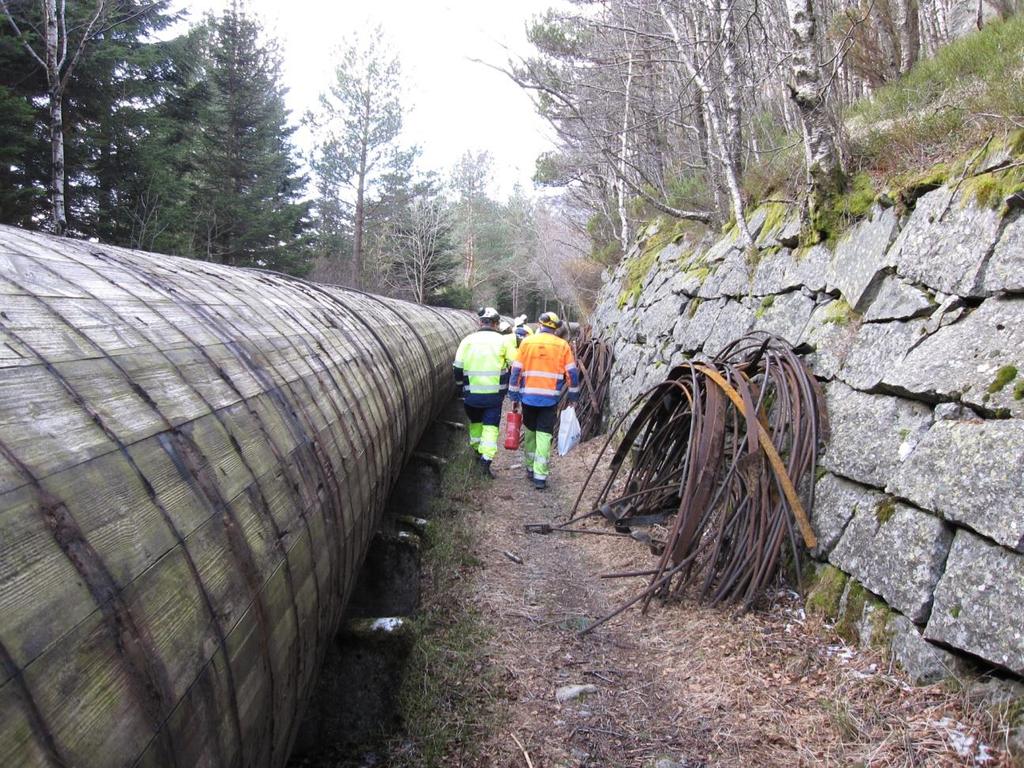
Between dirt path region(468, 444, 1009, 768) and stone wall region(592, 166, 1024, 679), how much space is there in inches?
10.5

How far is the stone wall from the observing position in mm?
2629

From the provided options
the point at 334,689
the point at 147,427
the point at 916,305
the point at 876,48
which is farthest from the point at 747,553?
the point at 876,48

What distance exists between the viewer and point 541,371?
7438mm

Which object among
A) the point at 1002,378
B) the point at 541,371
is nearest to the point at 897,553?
the point at 1002,378

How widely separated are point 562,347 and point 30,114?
1028 cm

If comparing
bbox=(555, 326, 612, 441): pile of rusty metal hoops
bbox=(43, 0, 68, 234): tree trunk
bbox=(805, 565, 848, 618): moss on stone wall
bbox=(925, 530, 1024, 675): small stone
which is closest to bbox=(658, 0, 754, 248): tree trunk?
bbox=(555, 326, 612, 441): pile of rusty metal hoops

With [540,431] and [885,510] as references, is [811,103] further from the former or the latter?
[540,431]

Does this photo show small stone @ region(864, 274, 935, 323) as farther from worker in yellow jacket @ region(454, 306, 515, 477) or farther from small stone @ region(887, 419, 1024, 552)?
worker in yellow jacket @ region(454, 306, 515, 477)

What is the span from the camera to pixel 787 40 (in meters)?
8.82

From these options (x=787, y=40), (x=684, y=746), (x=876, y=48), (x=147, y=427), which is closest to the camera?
(x=147, y=427)

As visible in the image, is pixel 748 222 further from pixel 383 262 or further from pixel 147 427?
pixel 383 262

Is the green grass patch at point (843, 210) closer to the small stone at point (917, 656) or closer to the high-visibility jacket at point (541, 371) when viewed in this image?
the high-visibility jacket at point (541, 371)

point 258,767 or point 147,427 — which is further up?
point 147,427

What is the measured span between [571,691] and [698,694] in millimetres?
639
